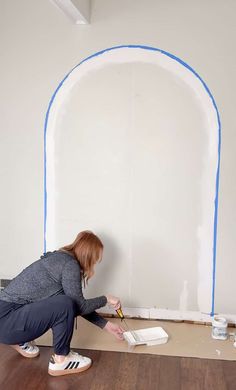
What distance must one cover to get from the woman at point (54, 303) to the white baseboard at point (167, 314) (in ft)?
1.94

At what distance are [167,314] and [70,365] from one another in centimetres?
92

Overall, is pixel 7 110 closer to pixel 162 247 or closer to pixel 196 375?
pixel 162 247

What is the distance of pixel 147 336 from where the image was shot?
109 inches

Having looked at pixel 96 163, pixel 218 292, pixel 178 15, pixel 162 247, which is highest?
pixel 178 15

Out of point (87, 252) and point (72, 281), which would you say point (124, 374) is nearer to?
point (72, 281)

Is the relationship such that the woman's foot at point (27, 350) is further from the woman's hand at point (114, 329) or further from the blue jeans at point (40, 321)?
the woman's hand at point (114, 329)

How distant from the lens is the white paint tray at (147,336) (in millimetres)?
2678

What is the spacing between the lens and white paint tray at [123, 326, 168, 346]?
2678 mm

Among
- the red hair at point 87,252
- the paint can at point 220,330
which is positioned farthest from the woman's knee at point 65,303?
the paint can at point 220,330

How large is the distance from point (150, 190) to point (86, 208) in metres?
0.47

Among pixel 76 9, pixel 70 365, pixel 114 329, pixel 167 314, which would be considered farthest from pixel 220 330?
pixel 76 9

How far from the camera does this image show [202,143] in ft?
9.48

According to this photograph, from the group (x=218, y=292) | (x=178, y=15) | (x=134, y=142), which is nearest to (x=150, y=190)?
(x=134, y=142)

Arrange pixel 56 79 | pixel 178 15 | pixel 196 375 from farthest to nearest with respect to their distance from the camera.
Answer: pixel 56 79, pixel 178 15, pixel 196 375
